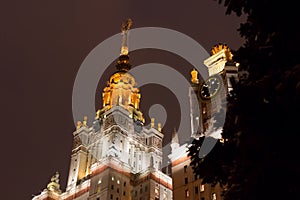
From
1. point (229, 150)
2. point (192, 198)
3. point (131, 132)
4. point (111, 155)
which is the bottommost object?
point (229, 150)

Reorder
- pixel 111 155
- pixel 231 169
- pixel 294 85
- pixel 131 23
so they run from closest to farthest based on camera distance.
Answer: pixel 294 85
pixel 231 169
pixel 111 155
pixel 131 23

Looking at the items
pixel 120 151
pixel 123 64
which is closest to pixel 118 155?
pixel 120 151

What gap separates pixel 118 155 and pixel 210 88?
32764mm

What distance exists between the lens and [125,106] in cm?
9862

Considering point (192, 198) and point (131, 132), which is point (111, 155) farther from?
point (192, 198)

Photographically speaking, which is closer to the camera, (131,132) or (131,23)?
(131,132)

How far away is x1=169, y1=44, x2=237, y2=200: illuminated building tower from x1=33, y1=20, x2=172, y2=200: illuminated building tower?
22098 millimetres

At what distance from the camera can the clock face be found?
56.7m

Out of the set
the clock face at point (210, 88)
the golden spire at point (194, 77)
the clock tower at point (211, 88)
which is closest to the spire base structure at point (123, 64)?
the golden spire at point (194, 77)

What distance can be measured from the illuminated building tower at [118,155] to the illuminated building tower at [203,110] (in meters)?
22.1

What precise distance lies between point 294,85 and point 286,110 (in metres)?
0.74

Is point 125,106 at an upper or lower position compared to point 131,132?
upper

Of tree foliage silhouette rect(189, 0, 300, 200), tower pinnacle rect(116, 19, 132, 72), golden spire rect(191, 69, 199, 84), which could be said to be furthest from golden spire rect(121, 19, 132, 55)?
tree foliage silhouette rect(189, 0, 300, 200)

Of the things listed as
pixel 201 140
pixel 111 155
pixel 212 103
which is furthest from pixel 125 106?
pixel 201 140
